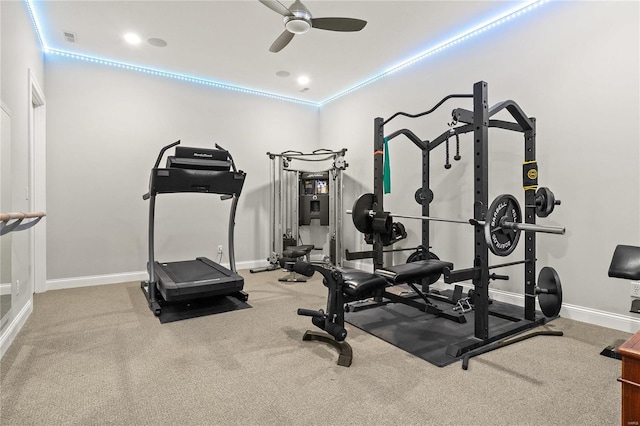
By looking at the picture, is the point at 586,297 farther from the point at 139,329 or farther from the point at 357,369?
the point at 139,329

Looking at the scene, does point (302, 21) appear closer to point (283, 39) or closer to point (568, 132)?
point (283, 39)

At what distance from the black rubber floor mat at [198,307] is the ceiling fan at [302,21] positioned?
2.69 metres

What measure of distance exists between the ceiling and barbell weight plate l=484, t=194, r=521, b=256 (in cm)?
214

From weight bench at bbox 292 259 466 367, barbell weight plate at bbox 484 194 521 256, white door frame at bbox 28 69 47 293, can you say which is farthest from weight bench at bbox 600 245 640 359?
white door frame at bbox 28 69 47 293

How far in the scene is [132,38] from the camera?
13.3ft

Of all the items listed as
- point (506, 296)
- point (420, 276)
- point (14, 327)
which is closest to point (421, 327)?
point (420, 276)

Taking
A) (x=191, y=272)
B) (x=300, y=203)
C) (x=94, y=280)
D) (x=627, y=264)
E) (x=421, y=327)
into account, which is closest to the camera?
(x=627, y=264)

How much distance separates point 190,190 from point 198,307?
121cm

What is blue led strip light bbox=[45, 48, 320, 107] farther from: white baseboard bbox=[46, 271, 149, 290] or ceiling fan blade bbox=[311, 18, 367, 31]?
ceiling fan blade bbox=[311, 18, 367, 31]

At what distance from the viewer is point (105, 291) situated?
4.27m

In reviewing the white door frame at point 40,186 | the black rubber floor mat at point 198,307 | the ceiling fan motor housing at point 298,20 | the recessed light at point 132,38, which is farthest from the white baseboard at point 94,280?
the ceiling fan motor housing at point 298,20

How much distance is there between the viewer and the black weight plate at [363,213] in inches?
132

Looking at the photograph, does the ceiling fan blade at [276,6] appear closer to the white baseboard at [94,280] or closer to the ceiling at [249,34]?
the ceiling at [249,34]

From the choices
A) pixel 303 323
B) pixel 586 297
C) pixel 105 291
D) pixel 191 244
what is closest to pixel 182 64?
pixel 191 244
